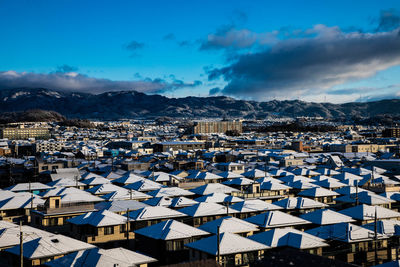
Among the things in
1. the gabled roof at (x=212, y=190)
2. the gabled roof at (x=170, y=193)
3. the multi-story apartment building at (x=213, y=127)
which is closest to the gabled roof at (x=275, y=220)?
the gabled roof at (x=170, y=193)

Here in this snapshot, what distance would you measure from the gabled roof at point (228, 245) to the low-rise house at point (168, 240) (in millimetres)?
1058

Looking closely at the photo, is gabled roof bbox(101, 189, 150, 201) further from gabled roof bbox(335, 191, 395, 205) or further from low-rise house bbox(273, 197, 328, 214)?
gabled roof bbox(335, 191, 395, 205)

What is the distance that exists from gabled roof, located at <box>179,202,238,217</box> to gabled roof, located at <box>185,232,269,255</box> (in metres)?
5.63

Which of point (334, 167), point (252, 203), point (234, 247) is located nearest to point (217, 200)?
point (252, 203)

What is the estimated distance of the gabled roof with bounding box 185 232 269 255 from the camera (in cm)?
1417

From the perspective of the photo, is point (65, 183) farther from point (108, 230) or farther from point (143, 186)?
point (108, 230)

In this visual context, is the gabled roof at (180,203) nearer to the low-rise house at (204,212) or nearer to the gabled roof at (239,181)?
the low-rise house at (204,212)

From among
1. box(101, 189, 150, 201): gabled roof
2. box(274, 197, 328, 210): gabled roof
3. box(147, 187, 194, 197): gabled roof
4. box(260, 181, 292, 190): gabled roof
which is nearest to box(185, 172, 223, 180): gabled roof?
box(260, 181, 292, 190): gabled roof

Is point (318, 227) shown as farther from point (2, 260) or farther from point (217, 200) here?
point (2, 260)

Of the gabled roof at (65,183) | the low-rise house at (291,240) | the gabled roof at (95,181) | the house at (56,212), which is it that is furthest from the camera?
the gabled roof at (95,181)

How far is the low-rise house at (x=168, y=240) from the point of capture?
16.1 m

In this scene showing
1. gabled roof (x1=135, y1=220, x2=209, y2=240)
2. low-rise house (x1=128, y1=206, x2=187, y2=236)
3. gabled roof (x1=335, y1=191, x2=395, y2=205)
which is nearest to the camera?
gabled roof (x1=135, y1=220, x2=209, y2=240)

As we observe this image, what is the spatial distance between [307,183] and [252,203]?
9867mm

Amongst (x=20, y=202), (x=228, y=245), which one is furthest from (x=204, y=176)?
(x=228, y=245)
